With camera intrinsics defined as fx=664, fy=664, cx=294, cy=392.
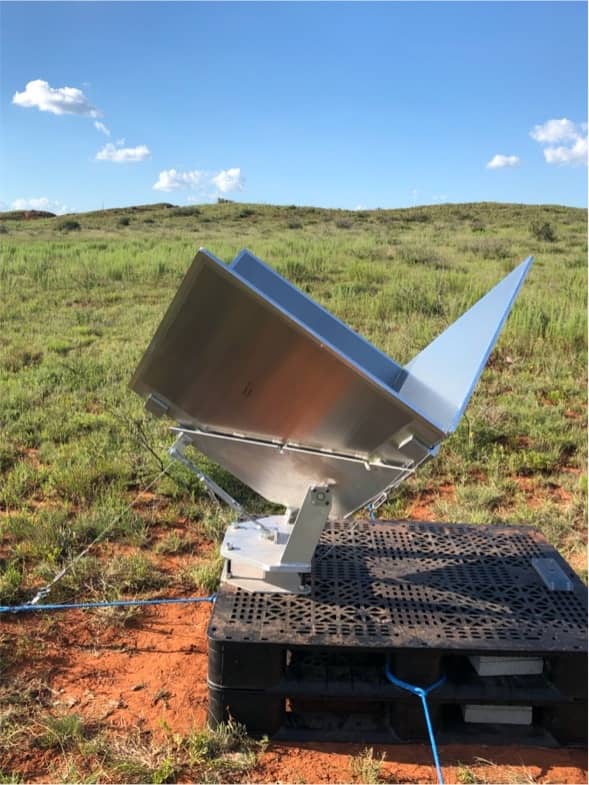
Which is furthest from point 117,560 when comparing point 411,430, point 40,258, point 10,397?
point 40,258

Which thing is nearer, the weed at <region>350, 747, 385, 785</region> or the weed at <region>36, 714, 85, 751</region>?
the weed at <region>350, 747, 385, 785</region>

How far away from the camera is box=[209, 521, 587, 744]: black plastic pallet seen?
7.31 feet

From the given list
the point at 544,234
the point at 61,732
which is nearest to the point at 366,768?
the point at 61,732

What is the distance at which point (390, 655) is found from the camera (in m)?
2.33

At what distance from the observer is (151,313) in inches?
371

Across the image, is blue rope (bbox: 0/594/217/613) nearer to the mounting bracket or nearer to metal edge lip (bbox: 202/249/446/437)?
the mounting bracket

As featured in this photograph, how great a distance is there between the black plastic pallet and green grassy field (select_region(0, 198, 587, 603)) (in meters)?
1.11

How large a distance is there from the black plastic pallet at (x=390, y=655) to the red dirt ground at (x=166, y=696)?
72mm

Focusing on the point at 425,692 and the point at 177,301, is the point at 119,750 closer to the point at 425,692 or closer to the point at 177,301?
the point at 425,692

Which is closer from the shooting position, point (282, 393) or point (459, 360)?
point (282, 393)

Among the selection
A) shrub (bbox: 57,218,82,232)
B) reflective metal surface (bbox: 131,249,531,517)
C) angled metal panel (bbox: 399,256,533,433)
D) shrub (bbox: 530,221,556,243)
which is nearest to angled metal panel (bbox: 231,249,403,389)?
reflective metal surface (bbox: 131,249,531,517)

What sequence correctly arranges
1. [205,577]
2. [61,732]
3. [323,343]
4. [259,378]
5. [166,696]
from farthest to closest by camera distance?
[205,577], [166,696], [61,732], [259,378], [323,343]

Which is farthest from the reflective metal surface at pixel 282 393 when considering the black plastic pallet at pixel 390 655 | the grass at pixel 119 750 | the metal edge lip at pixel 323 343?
the grass at pixel 119 750

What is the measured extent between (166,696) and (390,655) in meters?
0.89
